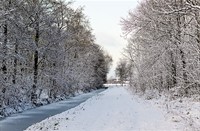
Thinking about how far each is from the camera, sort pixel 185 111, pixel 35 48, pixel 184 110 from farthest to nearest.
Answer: pixel 35 48 < pixel 184 110 < pixel 185 111

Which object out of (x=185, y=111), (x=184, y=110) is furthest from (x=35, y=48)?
(x=185, y=111)

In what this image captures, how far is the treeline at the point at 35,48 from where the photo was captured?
25219 millimetres

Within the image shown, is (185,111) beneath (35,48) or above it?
beneath

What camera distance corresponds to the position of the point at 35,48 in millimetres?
33406

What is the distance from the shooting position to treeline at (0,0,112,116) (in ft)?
82.7

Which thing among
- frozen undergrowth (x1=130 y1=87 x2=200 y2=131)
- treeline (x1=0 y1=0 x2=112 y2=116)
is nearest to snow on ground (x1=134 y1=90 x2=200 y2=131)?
frozen undergrowth (x1=130 y1=87 x2=200 y2=131)

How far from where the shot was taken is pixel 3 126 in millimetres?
18469

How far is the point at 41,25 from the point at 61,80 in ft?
29.6

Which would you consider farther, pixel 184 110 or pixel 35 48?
pixel 35 48

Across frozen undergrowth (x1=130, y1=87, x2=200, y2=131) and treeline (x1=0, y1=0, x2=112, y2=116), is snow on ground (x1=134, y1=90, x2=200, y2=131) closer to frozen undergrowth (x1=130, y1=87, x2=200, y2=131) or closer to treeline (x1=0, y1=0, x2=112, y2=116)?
frozen undergrowth (x1=130, y1=87, x2=200, y2=131)

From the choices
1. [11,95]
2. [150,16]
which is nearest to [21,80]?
[11,95]

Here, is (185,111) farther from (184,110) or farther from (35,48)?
(35,48)

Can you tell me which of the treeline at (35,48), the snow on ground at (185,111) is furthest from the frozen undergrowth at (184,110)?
the treeline at (35,48)

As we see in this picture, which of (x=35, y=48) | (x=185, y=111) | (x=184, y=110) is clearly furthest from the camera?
(x=35, y=48)
